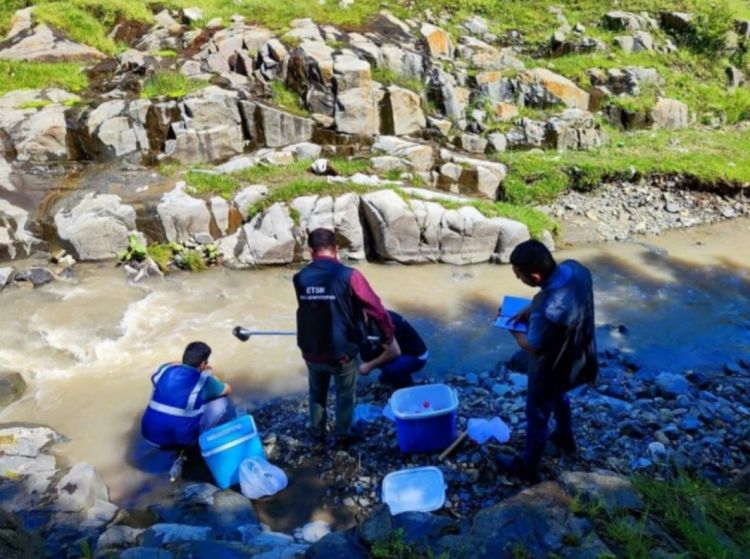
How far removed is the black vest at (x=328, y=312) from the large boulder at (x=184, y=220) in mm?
7161

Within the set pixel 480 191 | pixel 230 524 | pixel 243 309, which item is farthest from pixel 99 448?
pixel 480 191

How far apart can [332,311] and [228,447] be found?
154cm

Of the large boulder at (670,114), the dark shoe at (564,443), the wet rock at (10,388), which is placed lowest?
the wet rock at (10,388)

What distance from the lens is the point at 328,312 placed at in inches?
182

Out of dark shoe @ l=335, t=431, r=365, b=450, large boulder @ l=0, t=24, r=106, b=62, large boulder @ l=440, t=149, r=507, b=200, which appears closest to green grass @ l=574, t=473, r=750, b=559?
dark shoe @ l=335, t=431, r=365, b=450

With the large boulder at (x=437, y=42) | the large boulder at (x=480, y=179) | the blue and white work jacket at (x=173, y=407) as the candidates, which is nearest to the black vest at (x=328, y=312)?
the blue and white work jacket at (x=173, y=407)

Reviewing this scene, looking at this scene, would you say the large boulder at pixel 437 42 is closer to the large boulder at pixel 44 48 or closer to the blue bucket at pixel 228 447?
the large boulder at pixel 44 48

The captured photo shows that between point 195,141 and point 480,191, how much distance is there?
24.0 ft

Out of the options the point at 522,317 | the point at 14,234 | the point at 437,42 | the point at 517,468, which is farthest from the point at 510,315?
the point at 437,42

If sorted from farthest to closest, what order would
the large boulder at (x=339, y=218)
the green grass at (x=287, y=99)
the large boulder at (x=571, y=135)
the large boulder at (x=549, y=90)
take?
the large boulder at (x=549, y=90) < the large boulder at (x=571, y=135) < the green grass at (x=287, y=99) < the large boulder at (x=339, y=218)

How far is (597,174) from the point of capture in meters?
14.2

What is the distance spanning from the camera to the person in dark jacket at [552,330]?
12.6 ft

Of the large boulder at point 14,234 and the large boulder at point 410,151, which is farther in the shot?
the large boulder at point 410,151

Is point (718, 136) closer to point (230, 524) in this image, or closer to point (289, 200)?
point (289, 200)
